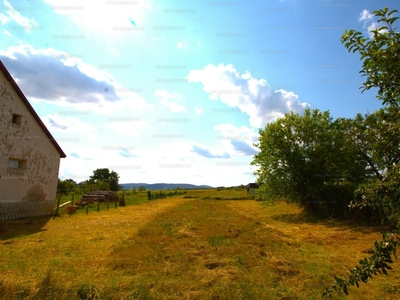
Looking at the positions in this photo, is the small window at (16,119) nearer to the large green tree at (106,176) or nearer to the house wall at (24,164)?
the house wall at (24,164)

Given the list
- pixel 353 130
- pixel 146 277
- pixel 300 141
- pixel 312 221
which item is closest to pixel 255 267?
pixel 146 277

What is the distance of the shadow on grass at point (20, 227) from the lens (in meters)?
11.3

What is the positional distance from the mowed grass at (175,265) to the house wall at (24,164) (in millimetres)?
3980

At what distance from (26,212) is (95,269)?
12.8 metres

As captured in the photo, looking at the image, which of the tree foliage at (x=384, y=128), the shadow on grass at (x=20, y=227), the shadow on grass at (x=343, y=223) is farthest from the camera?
the shadow on grass at (x=343, y=223)

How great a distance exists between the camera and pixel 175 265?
268 inches

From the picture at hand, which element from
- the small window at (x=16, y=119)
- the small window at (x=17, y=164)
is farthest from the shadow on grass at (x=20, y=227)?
the small window at (x=16, y=119)

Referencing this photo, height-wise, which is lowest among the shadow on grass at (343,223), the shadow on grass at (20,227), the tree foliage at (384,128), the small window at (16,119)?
the shadow on grass at (343,223)

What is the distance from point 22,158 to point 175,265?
1399 centimetres

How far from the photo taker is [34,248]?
8734 millimetres

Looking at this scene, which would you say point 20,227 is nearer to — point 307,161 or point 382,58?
point 382,58

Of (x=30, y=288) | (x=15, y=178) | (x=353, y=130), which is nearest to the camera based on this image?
(x=30, y=288)

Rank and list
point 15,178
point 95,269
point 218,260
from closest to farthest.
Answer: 1. point 95,269
2. point 218,260
3. point 15,178

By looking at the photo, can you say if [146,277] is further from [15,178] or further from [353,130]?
[353,130]
